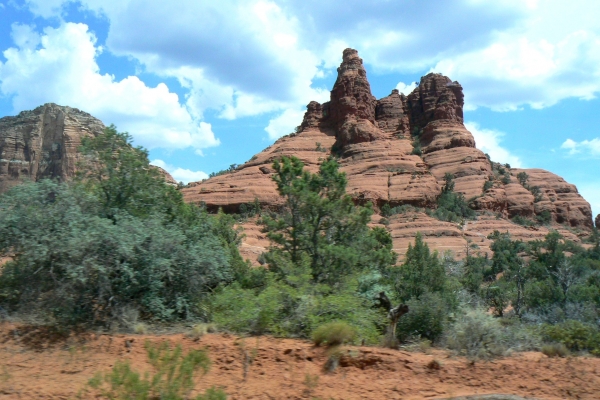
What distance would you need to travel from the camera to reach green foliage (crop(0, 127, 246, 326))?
34.0ft

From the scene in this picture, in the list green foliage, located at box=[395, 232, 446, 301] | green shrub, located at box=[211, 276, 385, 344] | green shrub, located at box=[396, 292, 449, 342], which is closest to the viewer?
green shrub, located at box=[211, 276, 385, 344]

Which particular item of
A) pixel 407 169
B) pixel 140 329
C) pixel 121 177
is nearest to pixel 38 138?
pixel 407 169

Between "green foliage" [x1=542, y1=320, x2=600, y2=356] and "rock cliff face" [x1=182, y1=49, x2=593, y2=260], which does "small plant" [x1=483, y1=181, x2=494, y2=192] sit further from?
"green foliage" [x1=542, y1=320, x2=600, y2=356]

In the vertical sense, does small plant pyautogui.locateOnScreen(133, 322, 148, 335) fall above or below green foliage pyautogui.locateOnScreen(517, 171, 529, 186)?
below

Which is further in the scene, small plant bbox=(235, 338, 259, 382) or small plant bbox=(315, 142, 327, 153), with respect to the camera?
small plant bbox=(315, 142, 327, 153)

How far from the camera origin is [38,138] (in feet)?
189

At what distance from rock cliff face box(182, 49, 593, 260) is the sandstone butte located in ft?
0.52

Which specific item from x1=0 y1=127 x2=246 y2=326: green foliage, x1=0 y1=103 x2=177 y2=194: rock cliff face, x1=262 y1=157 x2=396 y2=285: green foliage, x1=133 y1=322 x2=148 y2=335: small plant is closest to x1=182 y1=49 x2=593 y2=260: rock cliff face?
x1=0 y1=103 x2=177 y2=194: rock cliff face

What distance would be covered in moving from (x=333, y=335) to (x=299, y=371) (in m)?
0.90

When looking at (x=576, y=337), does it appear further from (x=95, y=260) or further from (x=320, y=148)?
(x=320, y=148)

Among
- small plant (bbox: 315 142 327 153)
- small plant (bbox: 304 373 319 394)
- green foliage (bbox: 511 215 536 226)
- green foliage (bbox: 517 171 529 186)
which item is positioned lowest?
small plant (bbox: 304 373 319 394)

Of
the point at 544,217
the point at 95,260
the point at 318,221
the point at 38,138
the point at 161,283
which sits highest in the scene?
the point at 38,138

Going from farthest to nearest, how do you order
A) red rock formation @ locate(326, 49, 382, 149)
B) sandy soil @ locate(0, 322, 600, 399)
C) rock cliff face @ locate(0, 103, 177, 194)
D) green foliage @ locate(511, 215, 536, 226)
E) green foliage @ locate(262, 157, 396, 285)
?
1. red rock formation @ locate(326, 49, 382, 149)
2. green foliage @ locate(511, 215, 536, 226)
3. rock cliff face @ locate(0, 103, 177, 194)
4. green foliage @ locate(262, 157, 396, 285)
5. sandy soil @ locate(0, 322, 600, 399)

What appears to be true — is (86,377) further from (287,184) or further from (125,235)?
(287,184)
